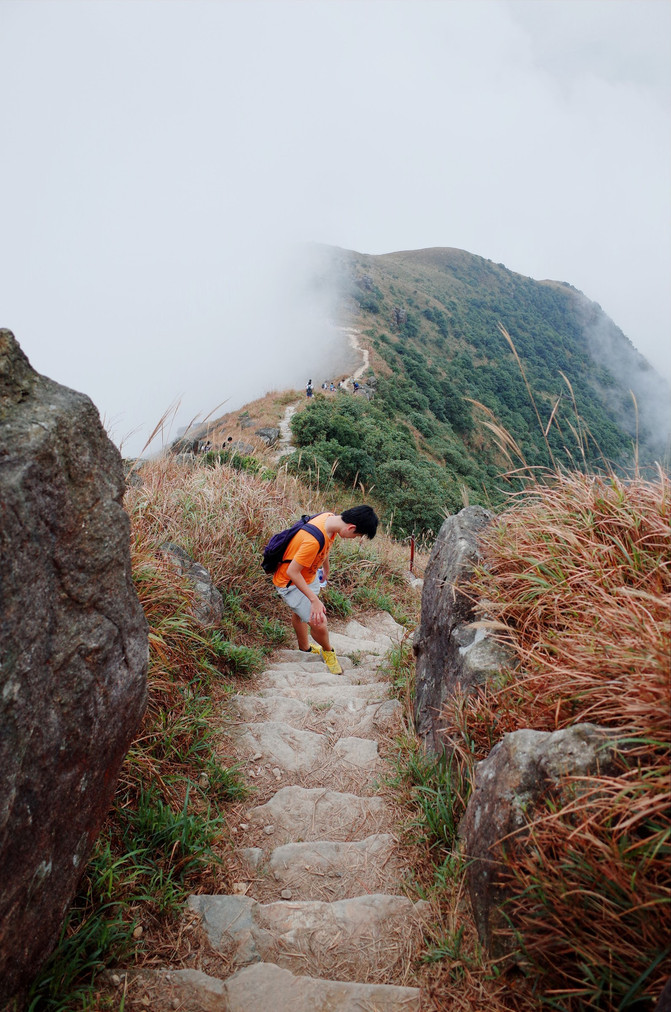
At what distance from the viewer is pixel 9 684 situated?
5.19 ft

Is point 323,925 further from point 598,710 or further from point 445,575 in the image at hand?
point 445,575

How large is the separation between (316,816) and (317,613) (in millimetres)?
1758

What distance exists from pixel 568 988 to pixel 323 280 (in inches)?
3852

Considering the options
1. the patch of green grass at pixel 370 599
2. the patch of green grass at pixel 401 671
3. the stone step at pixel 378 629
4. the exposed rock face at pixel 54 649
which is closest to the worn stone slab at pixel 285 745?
the patch of green grass at pixel 401 671

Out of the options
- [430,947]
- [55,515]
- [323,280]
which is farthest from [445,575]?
[323,280]

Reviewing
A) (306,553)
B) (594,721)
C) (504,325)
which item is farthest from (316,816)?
(504,325)

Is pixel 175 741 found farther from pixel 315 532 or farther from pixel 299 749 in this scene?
pixel 315 532

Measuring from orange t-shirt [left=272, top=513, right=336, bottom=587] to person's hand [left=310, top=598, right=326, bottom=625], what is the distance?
1.00 feet

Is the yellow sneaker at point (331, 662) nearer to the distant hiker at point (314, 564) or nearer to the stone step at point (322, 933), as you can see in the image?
the distant hiker at point (314, 564)

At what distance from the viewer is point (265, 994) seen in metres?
1.91

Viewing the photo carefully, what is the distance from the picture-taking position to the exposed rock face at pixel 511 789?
70.7 inches

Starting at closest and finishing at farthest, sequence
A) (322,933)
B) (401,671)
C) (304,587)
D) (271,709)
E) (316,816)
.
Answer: (322,933)
(316,816)
(271,709)
(401,671)
(304,587)

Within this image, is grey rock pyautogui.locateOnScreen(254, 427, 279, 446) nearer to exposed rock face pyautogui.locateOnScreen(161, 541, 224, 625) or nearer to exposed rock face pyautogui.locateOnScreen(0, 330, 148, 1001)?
exposed rock face pyautogui.locateOnScreen(161, 541, 224, 625)

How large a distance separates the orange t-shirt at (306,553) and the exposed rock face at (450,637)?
104 cm
